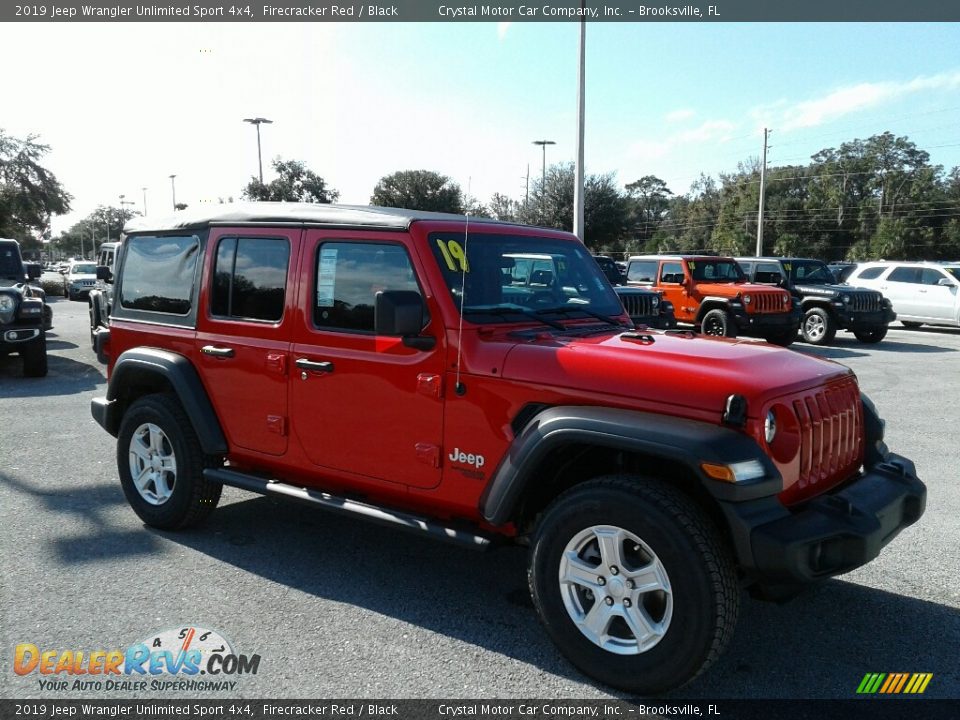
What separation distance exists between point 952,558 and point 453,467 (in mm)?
3035

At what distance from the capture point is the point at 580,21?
1856 cm

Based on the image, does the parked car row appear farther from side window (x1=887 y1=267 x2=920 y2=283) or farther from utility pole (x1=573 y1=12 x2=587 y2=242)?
utility pole (x1=573 y1=12 x2=587 y2=242)

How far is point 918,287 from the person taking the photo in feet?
61.1

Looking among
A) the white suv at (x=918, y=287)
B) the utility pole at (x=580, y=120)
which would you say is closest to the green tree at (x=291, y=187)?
the utility pole at (x=580, y=120)

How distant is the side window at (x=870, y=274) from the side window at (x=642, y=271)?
6824mm

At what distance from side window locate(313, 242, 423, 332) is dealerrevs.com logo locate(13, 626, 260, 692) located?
1.62 m

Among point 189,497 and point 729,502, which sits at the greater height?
point 729,502

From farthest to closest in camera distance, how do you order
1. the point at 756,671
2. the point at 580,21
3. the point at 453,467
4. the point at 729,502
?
1. the point at 580,21
2. the point at 453,467
3. the point at 756,671
4. the point at 729,502

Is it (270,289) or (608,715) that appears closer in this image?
(608,715)

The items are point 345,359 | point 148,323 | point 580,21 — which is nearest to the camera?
point 345,359

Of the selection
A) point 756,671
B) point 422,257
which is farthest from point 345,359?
point 756,671

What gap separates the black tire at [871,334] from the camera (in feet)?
52.7

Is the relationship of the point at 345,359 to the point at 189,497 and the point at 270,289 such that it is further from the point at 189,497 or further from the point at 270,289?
the point at 189,497

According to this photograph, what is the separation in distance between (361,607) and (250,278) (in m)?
1.92
